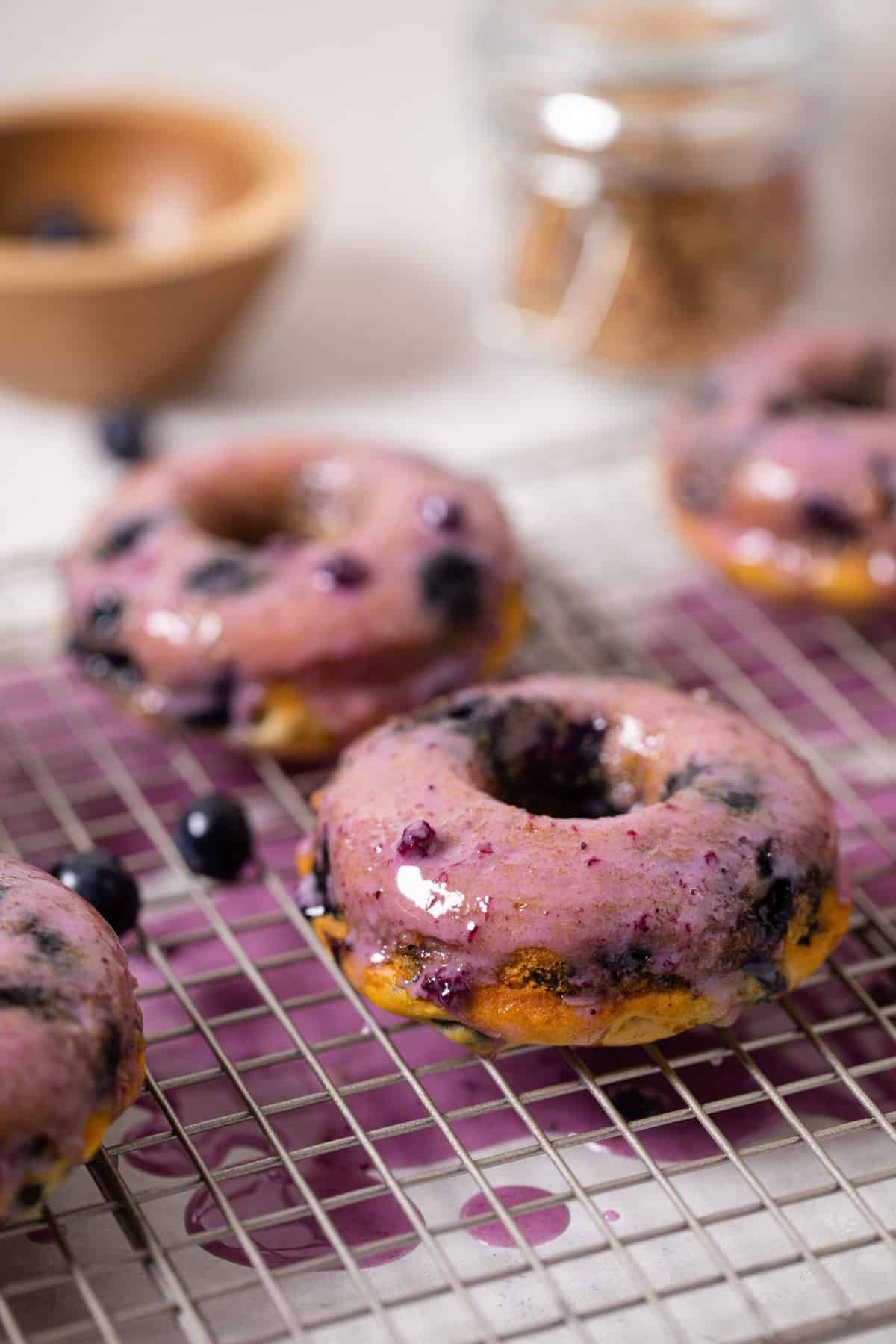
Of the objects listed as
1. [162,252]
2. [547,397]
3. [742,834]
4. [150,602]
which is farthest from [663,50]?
[742,834]

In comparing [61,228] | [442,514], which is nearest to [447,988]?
[442,514]

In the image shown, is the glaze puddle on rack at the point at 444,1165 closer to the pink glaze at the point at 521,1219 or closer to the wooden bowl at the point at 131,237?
the pink glaze at the point at 521,1219

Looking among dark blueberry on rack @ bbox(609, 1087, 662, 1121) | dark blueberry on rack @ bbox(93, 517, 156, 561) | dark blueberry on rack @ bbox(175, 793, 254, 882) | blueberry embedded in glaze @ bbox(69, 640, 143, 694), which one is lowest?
dark blueberry on rack @ bbox(609, 1087, 662, 1121)

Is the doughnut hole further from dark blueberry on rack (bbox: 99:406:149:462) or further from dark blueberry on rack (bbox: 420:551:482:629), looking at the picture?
dark blueberry on rack (bbox: 99:406:149:462)

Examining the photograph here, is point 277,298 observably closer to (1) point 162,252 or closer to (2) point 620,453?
(1) point 162,252

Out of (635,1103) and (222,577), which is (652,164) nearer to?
(222,577)

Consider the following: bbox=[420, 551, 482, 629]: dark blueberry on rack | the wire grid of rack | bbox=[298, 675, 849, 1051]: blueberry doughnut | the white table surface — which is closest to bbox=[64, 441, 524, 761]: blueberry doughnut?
bbox=[420, 551, 482, 629]: dark blueberry on rack
